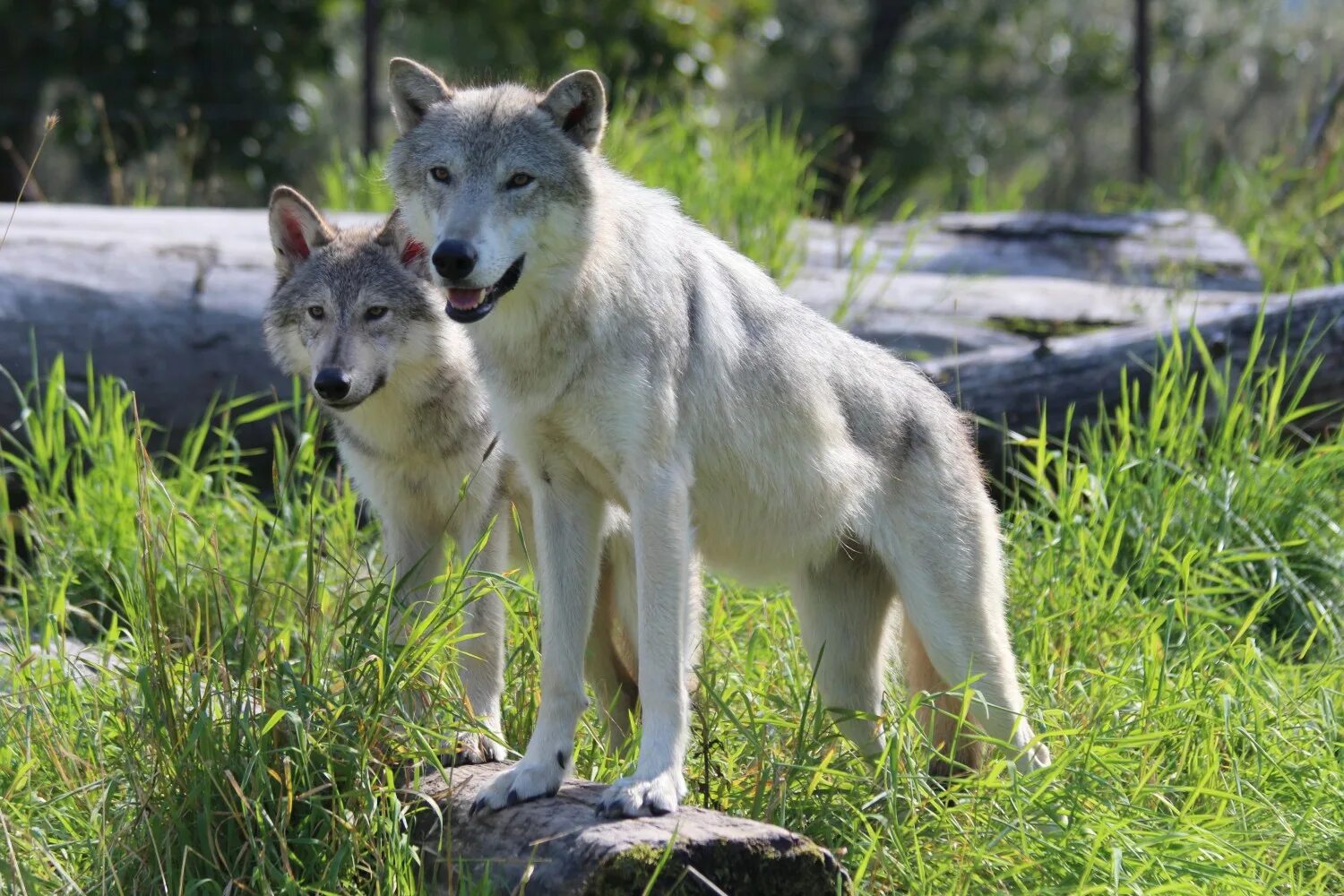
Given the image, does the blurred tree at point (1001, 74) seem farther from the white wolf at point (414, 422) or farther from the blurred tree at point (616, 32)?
the white wolf at point (414, 422)

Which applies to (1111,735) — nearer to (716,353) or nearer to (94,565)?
(716,353)

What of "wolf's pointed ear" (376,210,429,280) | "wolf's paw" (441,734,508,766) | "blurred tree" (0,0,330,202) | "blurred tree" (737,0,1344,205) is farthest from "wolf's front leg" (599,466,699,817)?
"blurred tree" (737,0,1344,205)

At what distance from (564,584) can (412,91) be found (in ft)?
4.49

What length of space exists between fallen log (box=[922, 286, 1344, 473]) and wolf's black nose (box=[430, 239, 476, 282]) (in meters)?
2.85

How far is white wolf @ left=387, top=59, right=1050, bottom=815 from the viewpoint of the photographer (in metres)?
3.36

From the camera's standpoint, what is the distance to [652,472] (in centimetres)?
337

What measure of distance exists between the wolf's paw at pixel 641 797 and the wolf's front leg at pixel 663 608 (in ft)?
0.17

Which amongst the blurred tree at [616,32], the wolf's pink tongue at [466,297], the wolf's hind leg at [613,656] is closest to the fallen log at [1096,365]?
the wolf's hind leg at [613,656]

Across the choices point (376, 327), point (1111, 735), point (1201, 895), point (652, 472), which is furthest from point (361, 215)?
point (1201, 895)

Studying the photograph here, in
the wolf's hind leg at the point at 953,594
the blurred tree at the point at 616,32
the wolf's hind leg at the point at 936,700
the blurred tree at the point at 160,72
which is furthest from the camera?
the blurred tree at the point at 616,32

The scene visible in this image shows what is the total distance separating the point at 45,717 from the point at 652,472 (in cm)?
171

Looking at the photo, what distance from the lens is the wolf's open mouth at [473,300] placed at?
3.19m

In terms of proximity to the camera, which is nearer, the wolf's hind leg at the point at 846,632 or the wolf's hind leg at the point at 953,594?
the wolf's hind leg at the point at 953,594

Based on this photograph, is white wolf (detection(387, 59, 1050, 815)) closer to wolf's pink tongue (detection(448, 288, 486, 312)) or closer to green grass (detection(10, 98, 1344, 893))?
wolf's pink tongue (detection(448, 288, 486, 312))
